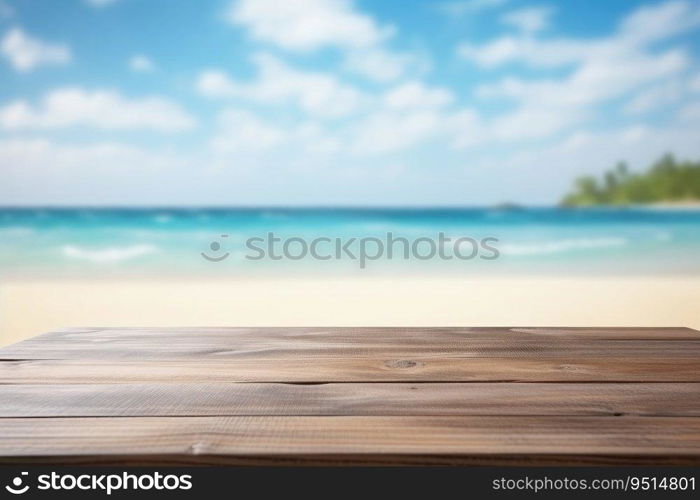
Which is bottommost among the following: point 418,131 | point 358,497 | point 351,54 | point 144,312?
point 144,312

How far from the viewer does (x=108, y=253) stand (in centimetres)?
653

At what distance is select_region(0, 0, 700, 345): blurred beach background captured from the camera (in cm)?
778

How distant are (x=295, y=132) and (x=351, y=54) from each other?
130 cm

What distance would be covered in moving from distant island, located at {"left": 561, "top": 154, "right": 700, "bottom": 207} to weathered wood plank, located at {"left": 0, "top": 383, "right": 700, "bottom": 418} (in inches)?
350

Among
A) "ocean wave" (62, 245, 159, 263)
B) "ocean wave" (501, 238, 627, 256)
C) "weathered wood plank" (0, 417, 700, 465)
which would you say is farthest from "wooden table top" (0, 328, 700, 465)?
"ocean wave" (62, 245, 159, 263)

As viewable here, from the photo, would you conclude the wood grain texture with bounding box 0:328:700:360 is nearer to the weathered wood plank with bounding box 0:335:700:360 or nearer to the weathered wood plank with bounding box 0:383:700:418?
the weathered wood plank with bounding box 0:335:700:360

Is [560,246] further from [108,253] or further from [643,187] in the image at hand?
[108,253]

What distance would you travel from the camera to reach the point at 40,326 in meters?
2.82

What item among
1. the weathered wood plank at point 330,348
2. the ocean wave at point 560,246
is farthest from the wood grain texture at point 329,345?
the ocean wave at point 560,246

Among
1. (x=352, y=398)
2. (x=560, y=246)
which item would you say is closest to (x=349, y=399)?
(x=352, y=398)

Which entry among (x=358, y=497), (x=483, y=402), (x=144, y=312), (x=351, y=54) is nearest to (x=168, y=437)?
(x=358, y=497)

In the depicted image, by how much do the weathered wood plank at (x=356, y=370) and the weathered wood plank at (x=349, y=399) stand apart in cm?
2

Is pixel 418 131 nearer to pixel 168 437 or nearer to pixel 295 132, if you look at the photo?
pixel 295 132

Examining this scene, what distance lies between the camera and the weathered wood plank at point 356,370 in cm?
59
